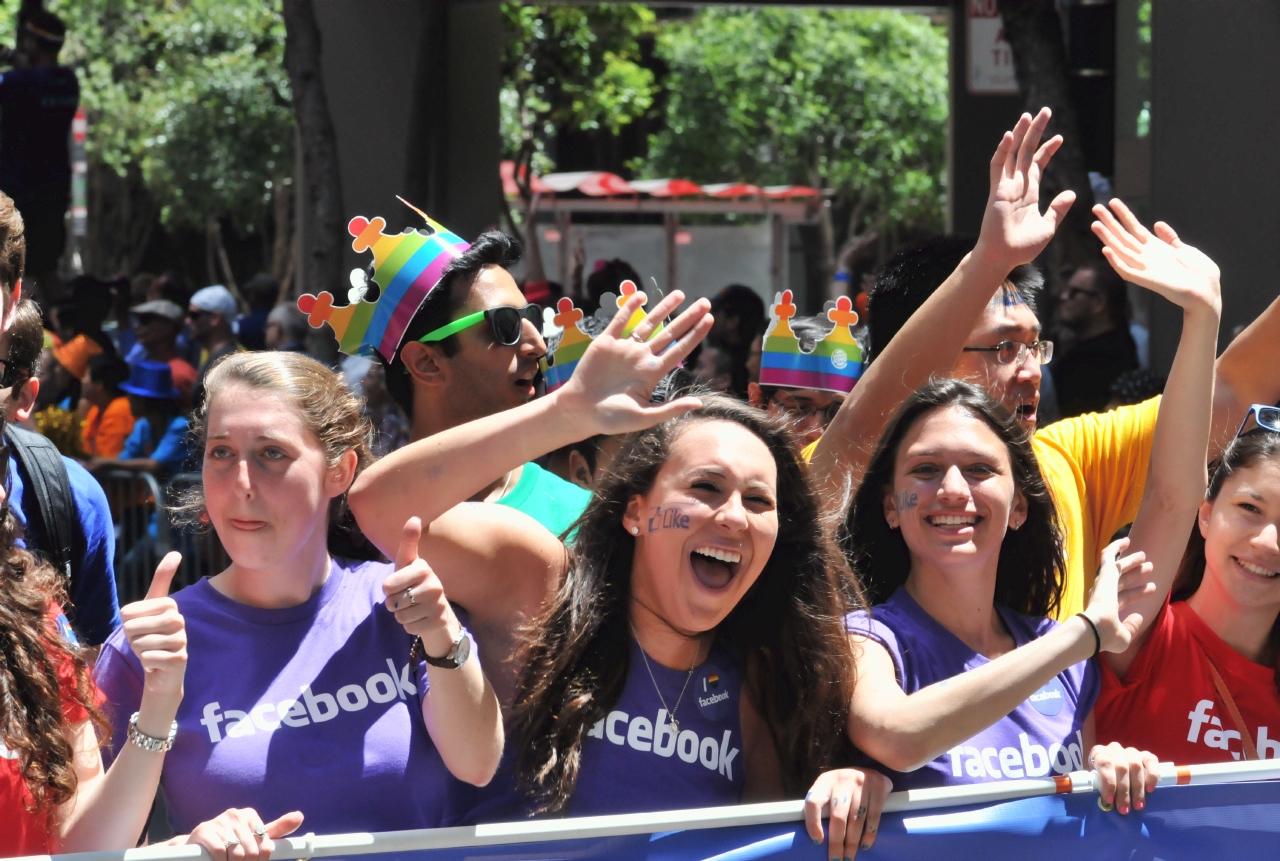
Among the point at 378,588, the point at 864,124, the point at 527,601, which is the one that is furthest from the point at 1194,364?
the point at 864,124

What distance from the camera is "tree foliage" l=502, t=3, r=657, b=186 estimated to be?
64.0 ft

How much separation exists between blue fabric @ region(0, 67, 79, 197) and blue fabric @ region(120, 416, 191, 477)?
1235 mm

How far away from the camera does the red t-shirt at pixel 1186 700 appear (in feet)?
9.54

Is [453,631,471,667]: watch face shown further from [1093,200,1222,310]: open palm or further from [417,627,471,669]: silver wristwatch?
[1093,200,1222,310]: open palm

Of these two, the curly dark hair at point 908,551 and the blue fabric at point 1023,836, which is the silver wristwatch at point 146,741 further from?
the curly dark hair at point 908,551

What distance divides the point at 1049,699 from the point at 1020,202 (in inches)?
43.7

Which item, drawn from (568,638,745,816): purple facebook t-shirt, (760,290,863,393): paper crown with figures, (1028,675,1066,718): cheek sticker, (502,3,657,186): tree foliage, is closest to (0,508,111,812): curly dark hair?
(568,638,745,816): purple facebook t-shirt

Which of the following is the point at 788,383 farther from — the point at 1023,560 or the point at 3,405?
the point at 3,405

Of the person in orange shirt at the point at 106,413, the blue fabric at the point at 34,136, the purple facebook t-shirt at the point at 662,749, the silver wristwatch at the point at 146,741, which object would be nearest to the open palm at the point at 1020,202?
the purple facebook t-shirt at the point at 662,749

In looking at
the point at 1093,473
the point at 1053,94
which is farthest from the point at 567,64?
the point at 1093,473

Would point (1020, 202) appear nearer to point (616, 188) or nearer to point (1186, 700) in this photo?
point (1186, 700)

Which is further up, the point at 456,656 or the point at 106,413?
the point at 456,656

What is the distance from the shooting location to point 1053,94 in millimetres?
7512

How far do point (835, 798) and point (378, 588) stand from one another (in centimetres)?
94
